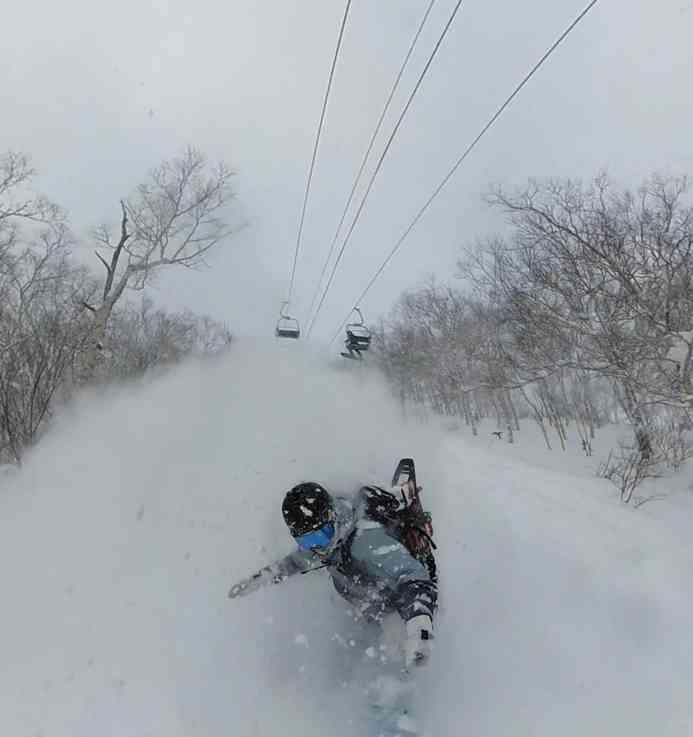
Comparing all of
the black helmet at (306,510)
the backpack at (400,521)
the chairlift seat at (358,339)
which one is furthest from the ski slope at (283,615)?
the chairlift seat at (358,339)

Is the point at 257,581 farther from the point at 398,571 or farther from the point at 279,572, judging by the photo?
the point at 398,571

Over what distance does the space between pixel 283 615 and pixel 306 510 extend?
5.07 ft

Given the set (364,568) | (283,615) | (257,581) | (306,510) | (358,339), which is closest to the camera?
(306,510)

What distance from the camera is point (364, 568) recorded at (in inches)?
117

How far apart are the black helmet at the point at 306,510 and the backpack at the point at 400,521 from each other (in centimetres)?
54

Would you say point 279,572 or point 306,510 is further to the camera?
point 279,572

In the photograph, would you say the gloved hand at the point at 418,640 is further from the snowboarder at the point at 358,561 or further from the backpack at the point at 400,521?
the backpack at the point at 400,521

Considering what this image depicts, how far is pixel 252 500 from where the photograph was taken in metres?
5.43

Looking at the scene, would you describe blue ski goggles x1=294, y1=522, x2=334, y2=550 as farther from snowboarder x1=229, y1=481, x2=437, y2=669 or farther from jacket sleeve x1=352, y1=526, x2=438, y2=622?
jacket sleeve x1=352, y1=526, x2=438, y2=622

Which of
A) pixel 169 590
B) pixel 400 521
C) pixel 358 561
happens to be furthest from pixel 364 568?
pixel 169 590

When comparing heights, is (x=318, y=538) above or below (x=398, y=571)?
above

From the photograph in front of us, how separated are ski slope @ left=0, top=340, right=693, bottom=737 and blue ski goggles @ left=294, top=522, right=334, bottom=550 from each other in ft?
3.61

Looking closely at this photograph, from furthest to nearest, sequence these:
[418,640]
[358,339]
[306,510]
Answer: [358,339], [306,510], [418,640]

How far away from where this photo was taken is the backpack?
3318 millimetres
